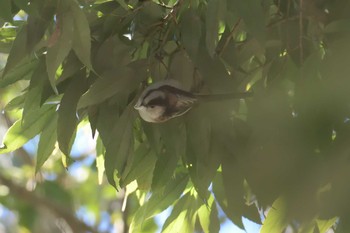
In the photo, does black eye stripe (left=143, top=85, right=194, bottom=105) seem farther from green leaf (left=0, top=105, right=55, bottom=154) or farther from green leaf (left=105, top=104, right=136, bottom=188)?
green leaf (left=0, top=105, right=55, bottom=154)

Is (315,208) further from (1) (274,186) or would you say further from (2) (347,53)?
(2) (347,53)

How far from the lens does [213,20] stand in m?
1.22

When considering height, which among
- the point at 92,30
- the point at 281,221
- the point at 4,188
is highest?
the point at 92,30

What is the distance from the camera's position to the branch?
2.58 metres

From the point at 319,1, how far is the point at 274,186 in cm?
31

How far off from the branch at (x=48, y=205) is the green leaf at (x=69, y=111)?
4.20 feet

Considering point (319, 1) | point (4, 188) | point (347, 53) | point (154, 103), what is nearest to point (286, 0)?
point (319, 1)

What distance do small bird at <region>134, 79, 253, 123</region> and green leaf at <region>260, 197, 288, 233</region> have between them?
0.55 ft

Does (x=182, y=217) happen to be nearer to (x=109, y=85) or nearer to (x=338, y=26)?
(x=109, y=85)

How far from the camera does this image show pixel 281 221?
4.07ft

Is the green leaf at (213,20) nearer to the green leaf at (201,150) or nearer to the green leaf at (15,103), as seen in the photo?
the green leaf at (201,150)

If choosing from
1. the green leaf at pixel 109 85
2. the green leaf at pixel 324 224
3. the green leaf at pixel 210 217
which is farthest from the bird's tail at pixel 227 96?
the green leaf at pixel 210 217

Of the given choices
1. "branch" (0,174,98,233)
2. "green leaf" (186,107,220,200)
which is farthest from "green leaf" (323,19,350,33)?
"branch" (0,174,98,233)

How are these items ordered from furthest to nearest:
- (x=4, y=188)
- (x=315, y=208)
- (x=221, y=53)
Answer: (x=4, y=188) → (x=221, y=53) → (x=315, y=208)
